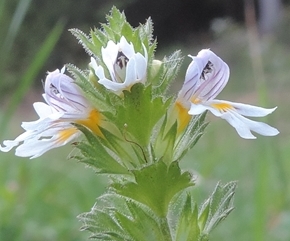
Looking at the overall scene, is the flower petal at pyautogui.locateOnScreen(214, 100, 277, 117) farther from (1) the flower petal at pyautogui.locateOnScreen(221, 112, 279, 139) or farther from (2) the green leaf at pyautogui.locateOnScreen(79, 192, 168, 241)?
(2) the green leaf at pyautogui.locateOnScreen(79, 192, 168, 241)

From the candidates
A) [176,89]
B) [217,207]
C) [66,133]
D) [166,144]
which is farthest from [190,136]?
[176,89]

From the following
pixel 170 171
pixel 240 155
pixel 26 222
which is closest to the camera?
pixel 170 171

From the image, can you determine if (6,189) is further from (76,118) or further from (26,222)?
(76,118)

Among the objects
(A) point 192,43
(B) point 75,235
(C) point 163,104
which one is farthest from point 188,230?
(A) point 192,43

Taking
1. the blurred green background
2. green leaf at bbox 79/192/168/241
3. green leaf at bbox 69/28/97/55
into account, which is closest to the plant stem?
green leaf at bbox 79/192/168/241

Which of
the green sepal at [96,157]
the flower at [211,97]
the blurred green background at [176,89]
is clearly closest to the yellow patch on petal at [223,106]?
the flower at [211,97]

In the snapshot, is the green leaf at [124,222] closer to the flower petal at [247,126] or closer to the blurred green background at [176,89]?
the flower petal at [247,126]

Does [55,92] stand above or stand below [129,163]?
above
